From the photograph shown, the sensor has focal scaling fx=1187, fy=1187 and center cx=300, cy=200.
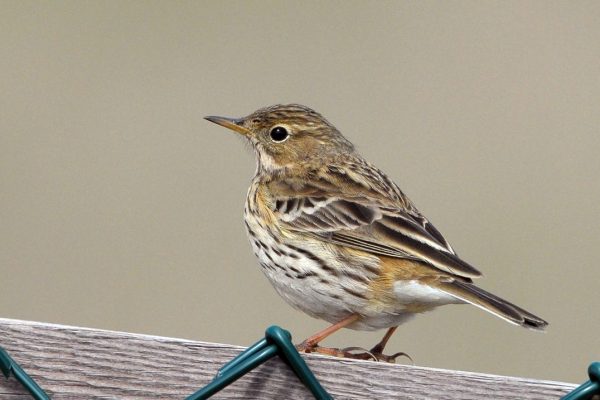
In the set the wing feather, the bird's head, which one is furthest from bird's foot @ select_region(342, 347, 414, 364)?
the bird's head

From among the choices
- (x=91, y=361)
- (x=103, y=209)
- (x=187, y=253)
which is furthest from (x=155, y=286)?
(x=91, y=361)

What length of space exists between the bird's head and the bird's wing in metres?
0.55

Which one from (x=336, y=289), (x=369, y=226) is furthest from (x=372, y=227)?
(x=336, y=289)

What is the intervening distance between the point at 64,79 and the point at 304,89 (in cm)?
191

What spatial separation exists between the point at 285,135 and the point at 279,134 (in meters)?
0.03

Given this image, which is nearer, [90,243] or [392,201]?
[392,201]

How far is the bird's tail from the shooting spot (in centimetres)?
423

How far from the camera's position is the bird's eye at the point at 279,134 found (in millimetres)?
6348

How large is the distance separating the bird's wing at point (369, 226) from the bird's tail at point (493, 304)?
0.23 feet

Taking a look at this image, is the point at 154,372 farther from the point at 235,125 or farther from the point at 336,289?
the point at 235,125

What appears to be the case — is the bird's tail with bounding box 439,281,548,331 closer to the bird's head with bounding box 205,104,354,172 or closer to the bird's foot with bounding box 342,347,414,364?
the bird's foot with bounding box 342,347,414,364

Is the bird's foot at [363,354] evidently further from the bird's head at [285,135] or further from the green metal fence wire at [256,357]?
the bird's head at [285,135]

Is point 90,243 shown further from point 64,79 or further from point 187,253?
point 64,79

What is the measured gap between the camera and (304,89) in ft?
29.8
